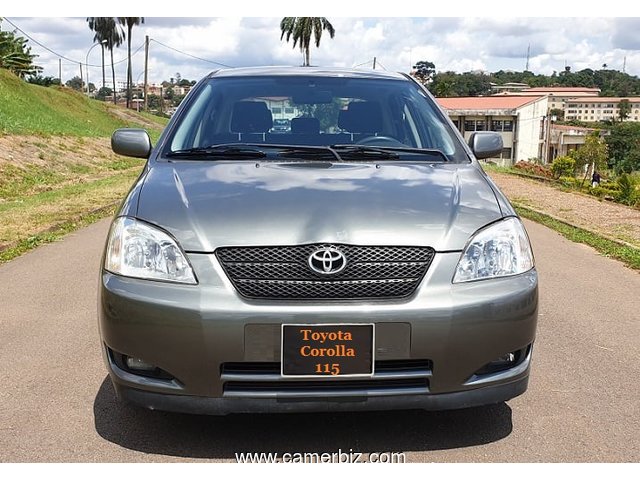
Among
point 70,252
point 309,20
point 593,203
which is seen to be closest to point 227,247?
point 70,252

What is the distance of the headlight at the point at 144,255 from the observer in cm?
314

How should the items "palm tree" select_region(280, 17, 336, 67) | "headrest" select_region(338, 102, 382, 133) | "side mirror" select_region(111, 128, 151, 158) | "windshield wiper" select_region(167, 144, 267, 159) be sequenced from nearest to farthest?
A: 1. "windshield wiper" select_region(167, 144, 267, 159)
2. "side mirror" select_region(111, 128, 151, 158)
3. "headrest" select_region(338, 102, 382, 133)
4. "palm tree" select_region(280, 17, 336, 67)

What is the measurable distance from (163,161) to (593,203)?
11.6m

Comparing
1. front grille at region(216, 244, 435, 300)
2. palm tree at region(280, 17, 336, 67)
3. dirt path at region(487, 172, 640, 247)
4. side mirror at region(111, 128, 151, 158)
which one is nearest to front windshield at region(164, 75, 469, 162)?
side mirror at region(111, 128, 151, 158)

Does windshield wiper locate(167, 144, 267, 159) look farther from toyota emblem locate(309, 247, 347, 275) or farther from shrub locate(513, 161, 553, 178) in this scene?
shrub locate(513, 161, 553, 178)

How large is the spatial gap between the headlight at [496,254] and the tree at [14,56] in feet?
137

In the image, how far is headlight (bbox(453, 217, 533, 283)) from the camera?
3.17 metres

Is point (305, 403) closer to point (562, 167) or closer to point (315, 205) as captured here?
point (315, 205)

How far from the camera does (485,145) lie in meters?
4.74

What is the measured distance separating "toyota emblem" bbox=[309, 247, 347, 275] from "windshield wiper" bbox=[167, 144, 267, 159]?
3.73 ft

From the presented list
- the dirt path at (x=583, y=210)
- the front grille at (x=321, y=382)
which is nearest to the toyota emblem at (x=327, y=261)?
the front grille at (x=321, y=382)

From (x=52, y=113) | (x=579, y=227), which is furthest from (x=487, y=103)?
(x=579, y=227)

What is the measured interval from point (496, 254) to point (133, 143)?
2.29 metres

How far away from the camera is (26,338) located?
16.6ft
